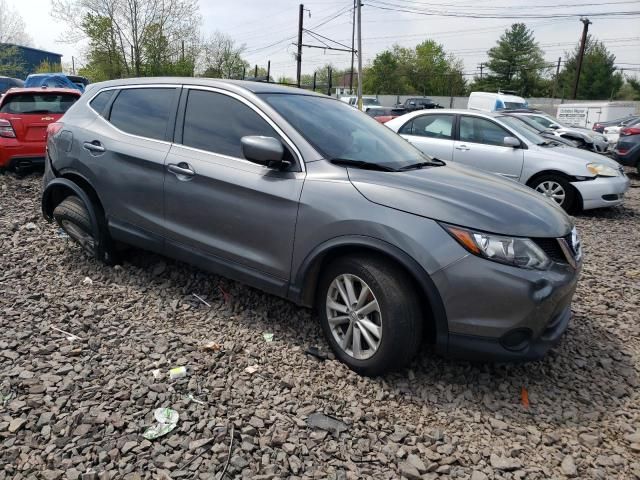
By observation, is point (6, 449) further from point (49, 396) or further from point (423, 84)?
point (423, 84)

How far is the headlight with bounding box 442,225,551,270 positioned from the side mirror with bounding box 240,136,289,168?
109 cm

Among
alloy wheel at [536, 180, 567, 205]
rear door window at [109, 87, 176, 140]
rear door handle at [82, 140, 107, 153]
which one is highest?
rear door window at [109, 87, 176, 140]

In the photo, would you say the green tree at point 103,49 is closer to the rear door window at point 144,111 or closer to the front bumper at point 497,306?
the rear door window at point 144,111

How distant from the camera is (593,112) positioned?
2423 centimetres

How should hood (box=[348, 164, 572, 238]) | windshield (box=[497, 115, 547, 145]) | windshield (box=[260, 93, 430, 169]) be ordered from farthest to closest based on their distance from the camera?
windshield (box=[497, 115, 547, 145])
windshield (box=[260, 93, 430, 169])
hood (box=[348, 164, 572, 238])

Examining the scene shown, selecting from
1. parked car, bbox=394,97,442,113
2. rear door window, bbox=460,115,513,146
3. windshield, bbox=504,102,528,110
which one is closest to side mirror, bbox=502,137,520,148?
rear door window, bbox=460,115,513,146

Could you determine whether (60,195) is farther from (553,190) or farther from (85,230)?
(553,190)

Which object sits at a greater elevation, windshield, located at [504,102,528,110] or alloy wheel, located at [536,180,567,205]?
windshield, located at [504,102,528,110]

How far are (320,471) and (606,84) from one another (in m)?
73.3

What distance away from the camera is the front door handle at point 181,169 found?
11.5ft

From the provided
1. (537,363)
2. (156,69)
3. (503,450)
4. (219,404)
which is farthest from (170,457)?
(156,69)

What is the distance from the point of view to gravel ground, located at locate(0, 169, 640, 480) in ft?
7.59

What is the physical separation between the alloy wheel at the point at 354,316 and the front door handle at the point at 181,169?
1323 millimetres

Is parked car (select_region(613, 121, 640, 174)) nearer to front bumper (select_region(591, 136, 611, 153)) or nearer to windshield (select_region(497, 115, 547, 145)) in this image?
front bumper (select_region(591, 136, 611, 153))
